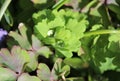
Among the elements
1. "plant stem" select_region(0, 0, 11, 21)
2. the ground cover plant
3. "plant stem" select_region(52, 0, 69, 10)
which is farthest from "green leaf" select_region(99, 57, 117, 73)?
"plant stem" select_region(0, 0, 11, 21)

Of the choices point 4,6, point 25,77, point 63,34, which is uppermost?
point 4,6

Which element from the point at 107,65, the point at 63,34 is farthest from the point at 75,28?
the point at 107,65

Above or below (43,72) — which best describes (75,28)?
above

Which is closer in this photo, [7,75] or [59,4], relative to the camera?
[7,75]

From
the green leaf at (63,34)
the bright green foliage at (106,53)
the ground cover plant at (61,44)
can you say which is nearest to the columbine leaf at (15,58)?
the ground cover plant at (61,44)

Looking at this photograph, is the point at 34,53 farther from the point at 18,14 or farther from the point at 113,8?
the point at 113,8

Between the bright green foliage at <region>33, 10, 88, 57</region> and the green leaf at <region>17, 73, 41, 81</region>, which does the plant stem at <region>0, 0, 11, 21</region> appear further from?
the green leaf at <region>17, 73, 41, 81</region>

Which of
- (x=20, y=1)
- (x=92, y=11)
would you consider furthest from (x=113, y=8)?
(x=20, y=1)

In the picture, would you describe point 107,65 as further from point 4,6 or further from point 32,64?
point 4,6
